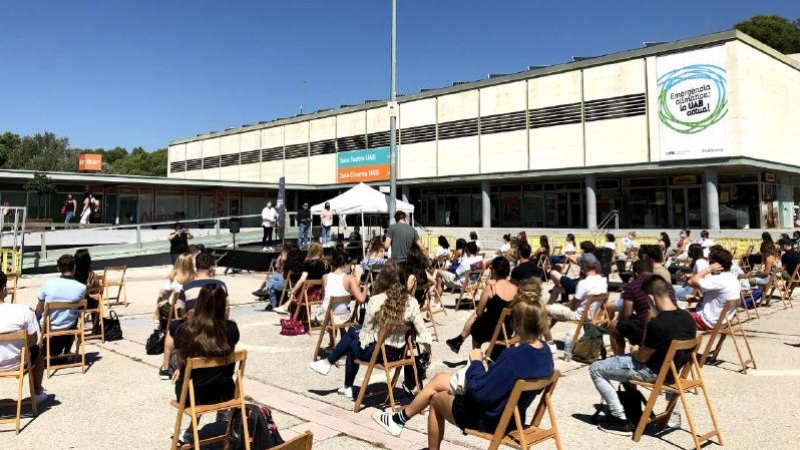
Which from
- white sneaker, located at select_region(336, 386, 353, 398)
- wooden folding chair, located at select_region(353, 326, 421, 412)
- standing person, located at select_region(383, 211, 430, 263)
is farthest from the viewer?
standing person, located at select_region(383, 211, 430, 263)

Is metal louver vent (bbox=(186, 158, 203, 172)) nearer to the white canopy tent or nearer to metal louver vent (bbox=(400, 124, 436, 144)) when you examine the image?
metal louver vent (bbox=(400, 124, 436, 144))

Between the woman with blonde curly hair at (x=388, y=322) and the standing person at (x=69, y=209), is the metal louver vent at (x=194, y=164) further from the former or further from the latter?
the woman with blonde curly hair at (x=388, y=322)

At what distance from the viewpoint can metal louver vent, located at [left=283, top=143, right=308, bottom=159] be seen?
40.6m

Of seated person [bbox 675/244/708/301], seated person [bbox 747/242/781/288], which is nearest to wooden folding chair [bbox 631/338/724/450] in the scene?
seated person [bbox 675/244/708/301]

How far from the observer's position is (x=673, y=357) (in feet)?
13.2

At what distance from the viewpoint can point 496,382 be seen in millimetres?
3236

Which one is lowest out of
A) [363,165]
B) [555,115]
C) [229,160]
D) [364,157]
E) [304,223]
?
[304,223]

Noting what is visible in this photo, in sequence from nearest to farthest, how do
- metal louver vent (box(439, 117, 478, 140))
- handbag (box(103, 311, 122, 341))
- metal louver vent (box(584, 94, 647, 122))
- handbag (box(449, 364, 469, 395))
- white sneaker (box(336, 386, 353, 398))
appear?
1. handbag (box(449, 364, 469, 395))
2. white sneaker (box(336, 386, 353, 398))
3. handbag (box(103, 311, 122, 341))
4. metal louver vent (box(584, 94, 647, 122))
5. metal louver vent (box(439, 117, 478, 140))

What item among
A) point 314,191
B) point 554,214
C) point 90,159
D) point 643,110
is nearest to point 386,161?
point 314,191

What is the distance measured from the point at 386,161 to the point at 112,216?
1684cm

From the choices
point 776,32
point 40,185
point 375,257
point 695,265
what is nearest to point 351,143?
point 40,185

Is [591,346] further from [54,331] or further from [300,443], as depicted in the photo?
[54,331]

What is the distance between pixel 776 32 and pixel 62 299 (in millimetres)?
70399

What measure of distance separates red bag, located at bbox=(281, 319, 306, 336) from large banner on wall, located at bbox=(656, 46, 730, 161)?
71.4ft
